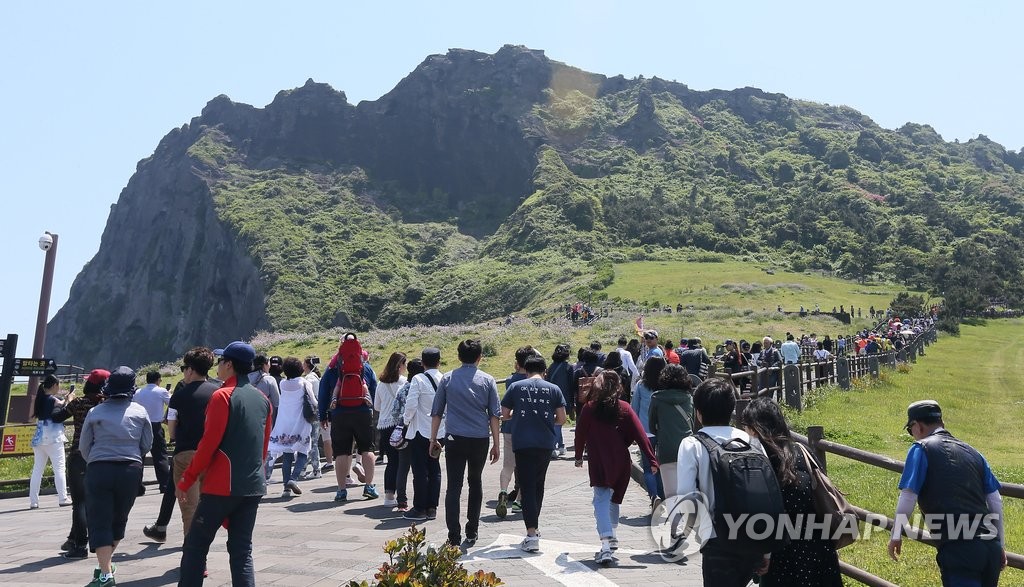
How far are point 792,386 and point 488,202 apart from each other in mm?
121260

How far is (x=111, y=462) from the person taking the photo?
6.51m

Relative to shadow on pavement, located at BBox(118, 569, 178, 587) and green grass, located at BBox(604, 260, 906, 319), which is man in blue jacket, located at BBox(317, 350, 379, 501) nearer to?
shadow on pavement, located at BBox(118, 569, 178, 587)

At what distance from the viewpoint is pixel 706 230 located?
102 metres

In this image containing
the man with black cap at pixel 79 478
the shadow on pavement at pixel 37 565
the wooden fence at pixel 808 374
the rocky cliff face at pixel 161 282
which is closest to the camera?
the shadow on pavement at pixel 37 565

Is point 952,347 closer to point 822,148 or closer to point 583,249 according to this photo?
point 583,249

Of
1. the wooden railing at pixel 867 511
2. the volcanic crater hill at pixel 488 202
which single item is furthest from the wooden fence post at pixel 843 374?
the volcanic crater hill at pixel 488 202

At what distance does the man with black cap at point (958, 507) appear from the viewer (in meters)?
4.40

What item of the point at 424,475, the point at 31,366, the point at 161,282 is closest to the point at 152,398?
the point at 424,475

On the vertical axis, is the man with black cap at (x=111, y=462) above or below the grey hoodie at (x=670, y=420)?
below

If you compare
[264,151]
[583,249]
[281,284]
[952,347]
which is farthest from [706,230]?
[264,151]

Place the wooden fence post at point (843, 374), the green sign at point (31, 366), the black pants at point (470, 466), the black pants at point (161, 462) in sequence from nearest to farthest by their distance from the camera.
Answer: the black pants at point (470, 466) < the black pants at point (161, 462) < the green sign at point (31, 366) < the wooden fence post at point (843, 374)

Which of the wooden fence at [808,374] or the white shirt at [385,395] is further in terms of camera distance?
the wooden fence at [808,374]

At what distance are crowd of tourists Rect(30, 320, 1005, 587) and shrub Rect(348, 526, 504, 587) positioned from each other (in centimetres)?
122

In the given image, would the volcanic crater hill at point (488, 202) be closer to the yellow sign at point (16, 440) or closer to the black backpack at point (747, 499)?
the yellow sign at point (16, 440)
